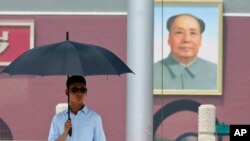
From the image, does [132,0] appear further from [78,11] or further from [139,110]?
[78,11]

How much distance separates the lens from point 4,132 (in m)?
17.9

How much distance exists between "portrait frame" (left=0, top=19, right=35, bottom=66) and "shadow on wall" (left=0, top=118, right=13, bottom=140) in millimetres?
1384

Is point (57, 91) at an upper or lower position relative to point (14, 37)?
lower

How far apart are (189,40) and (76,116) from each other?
12.5 m

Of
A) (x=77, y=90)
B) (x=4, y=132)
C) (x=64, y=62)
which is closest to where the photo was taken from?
(x=77, y=90)

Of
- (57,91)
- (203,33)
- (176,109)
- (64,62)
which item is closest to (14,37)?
(57,91)

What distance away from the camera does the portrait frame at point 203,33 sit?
18031 mm

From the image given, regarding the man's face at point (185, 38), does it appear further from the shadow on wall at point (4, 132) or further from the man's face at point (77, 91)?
the man's face at point (77, 91)

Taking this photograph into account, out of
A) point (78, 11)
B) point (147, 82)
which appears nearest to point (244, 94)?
point (78, 11)

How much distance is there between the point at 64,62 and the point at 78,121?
501 mm

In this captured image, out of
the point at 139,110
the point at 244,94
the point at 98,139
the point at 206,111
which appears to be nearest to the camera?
the point at 98,139

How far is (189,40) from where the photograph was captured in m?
18.1

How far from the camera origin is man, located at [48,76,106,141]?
226 inches

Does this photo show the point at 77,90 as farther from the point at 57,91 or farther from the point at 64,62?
the point at 57,91
